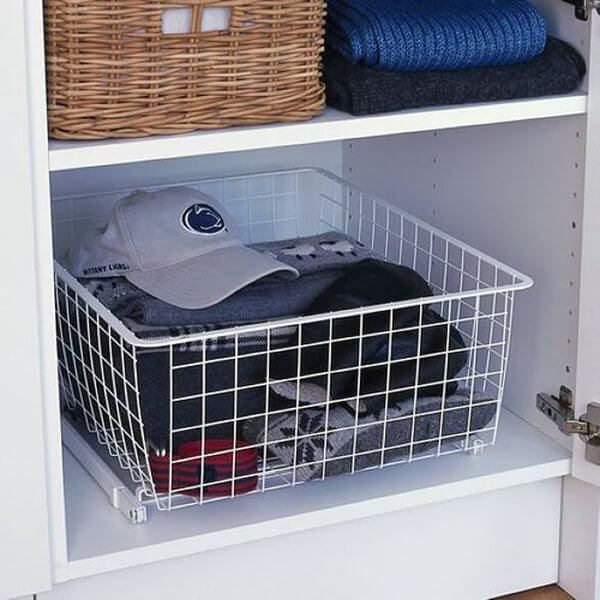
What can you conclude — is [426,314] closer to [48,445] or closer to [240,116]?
[240,116]

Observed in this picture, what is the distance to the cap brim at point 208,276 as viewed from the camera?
52.9 inches

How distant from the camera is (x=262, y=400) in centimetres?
137

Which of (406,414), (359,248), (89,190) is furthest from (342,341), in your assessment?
(89,190)

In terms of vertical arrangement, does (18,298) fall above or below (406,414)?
above

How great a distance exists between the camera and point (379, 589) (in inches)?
56.2

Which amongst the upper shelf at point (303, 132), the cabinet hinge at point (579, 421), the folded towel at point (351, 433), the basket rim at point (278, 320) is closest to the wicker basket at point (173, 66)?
the upper shelf at point (303, 132)

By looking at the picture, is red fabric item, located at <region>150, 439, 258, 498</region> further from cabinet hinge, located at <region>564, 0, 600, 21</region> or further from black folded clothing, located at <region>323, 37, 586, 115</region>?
cabinet hinge, located at <region>564, 0, 600, 21</region>

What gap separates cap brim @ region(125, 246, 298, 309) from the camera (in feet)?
4.41

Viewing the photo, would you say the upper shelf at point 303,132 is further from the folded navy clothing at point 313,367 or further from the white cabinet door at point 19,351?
the folded navy clothing at point 313,367

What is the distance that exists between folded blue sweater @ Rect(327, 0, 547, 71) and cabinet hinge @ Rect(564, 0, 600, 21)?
3cm

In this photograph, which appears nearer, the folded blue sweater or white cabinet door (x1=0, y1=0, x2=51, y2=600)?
white cabinet door (x1=0, y1=0, x2=51, y2=600)

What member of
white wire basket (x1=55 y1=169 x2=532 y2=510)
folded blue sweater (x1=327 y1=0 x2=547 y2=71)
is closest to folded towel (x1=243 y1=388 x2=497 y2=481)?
white wire basket (x1=55 y1=169 x2=532 y2=510)

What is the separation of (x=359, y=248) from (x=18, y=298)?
50cm

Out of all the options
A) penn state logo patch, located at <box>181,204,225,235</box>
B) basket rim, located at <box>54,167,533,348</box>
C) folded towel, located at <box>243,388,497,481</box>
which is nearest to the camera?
basket rim, located at <box>54,167,533,348</box>
